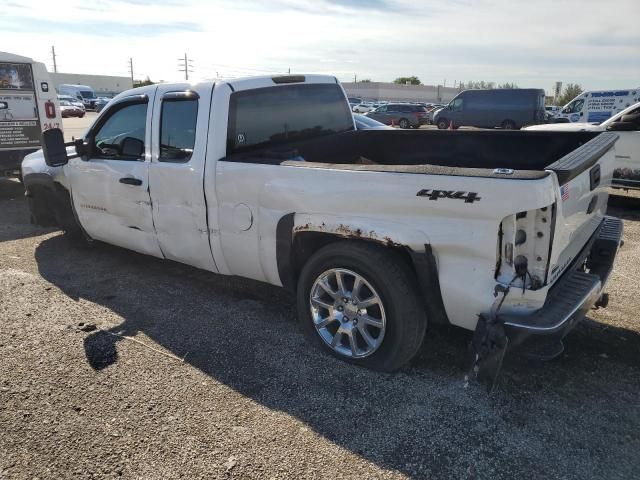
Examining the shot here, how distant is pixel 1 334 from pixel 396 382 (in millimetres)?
3105

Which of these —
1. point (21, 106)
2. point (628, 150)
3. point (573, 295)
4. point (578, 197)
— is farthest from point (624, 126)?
point (21, 106)

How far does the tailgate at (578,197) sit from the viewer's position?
2.69 m

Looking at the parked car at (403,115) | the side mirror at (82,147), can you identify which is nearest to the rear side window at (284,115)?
the side mirror at (82,147)

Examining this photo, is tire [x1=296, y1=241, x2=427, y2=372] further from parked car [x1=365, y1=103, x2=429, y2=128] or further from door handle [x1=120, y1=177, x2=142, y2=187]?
parked car [x1=365, y1=103, x2=429, y2=128]

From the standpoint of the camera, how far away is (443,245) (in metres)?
2.83

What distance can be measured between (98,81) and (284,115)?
91.4m

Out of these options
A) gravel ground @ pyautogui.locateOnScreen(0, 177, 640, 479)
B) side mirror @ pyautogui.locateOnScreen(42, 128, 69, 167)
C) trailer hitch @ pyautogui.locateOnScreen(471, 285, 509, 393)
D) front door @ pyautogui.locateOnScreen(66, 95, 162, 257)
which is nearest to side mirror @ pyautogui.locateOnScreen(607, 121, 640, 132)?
gravel ground @ pyautogui.locateOnScreen(0, 177, 640, 479)

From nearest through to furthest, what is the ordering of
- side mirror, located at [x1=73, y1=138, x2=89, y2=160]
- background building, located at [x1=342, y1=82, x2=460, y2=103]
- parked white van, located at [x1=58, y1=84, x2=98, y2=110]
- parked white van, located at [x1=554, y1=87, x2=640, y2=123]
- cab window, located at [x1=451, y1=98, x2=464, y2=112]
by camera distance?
1. side mirror, located at [x1=73, y1=138, x2=89, y2=160]
2. parked white van, located at [x1=554, y1=87, x2=640, y2=123]
3. cab window, located at [x1=451, y1=98, x2=464, y2=112]
4. parked white van, located at [x1=58, y1=84, x2=98, y2=110]
5. background building, located at [x1=342, y1=82, x2=460, y2=103]

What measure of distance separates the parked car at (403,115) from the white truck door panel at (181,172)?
28.1 metres

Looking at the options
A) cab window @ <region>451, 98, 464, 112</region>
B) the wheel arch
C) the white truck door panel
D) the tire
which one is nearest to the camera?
the wheel arch

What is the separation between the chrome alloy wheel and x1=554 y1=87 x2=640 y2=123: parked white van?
18.9 m

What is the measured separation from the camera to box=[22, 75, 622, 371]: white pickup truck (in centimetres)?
269

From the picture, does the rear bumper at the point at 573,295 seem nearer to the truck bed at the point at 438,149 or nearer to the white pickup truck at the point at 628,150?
the truck bed at the point at 438,149

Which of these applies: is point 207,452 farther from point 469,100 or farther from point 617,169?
point 469,100
